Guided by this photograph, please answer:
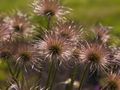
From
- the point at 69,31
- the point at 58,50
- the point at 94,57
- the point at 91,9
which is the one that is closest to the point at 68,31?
the point at 69,31

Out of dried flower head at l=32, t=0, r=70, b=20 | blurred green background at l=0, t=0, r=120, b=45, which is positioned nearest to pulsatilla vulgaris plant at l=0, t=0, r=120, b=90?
dried flower head at l=32, t=0, r=70, b=20

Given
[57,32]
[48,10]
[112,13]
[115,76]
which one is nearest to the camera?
[115,76]

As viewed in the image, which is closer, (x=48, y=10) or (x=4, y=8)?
(x=48, y=10)

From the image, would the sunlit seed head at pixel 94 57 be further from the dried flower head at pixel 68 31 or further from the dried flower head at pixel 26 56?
the dried flower head at pixel 26 56

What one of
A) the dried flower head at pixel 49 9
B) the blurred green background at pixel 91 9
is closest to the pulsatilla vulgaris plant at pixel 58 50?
the dried flower head at pixel 49 9

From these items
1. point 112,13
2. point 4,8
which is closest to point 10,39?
point 4,8

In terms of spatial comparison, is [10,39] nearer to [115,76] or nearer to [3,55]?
[3,55]

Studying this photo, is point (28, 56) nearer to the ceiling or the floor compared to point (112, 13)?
nearer to the floor
